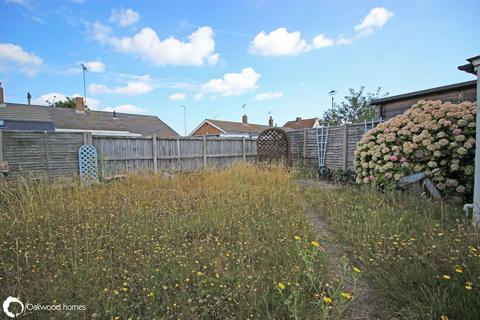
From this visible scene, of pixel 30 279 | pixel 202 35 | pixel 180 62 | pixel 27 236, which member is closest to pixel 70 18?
pixel 202 35

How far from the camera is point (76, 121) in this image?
1523cm

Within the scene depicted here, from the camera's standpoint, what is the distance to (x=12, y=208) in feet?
9.21

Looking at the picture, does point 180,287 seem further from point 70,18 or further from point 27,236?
point 70,18

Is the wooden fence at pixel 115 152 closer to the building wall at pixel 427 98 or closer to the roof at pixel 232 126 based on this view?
the building wall at pixel 427 98

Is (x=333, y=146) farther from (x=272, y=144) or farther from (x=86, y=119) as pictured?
(x=86, y=119)

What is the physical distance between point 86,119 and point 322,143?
15471 mm

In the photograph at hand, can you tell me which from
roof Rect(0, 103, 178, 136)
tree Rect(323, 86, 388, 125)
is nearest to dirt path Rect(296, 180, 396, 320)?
roof Rect(0, 103, 178, 136)

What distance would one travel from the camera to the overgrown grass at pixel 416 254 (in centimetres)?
142

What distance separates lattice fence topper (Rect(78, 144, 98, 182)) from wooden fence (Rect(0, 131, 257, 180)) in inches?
5.0

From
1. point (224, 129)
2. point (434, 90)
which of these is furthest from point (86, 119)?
point (434, 90)

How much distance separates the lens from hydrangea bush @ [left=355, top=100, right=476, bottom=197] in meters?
3.81

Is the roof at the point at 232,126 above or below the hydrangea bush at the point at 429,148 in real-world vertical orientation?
above

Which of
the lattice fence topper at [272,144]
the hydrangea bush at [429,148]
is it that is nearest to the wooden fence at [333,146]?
the lattice fence topper at [272,144]

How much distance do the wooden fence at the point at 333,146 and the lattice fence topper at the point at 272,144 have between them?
0.60 metres
